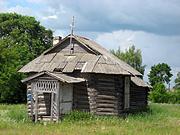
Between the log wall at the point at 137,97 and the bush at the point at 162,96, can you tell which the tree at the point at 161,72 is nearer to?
the bush at the point at 162,96

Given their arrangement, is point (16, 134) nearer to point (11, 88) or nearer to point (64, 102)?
point (64, 102)

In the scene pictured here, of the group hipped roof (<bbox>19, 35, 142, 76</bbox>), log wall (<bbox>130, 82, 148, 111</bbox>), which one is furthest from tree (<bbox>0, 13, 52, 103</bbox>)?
hipped roof (<bbox>19, 35, 142, 76</bbox>)

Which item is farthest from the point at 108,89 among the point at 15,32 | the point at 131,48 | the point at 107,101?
the point at 131,48

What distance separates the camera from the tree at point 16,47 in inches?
2020

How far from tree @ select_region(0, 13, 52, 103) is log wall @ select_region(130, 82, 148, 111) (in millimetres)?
15795

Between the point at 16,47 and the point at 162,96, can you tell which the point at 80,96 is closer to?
the point at 16,47

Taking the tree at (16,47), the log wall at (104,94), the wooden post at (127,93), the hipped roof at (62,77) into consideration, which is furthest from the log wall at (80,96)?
the tree at (16,47)

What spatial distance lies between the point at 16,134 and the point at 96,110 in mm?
13075

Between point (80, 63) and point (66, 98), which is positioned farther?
point (80, 63)

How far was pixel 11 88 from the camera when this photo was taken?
51219 mm

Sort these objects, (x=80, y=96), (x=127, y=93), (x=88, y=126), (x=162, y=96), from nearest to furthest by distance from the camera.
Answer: (x=88, y=126) → (x=80, y=96) → (x=127, y=93) → (x=162, y=96)

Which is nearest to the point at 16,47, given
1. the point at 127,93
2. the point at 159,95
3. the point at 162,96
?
the point at 159,95

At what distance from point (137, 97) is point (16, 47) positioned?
22735 millimetres

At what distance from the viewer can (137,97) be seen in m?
40.5
